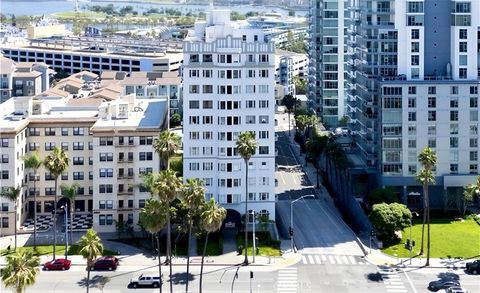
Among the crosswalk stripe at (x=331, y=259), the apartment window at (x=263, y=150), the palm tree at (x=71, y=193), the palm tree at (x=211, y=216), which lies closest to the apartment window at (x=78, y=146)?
the palm tree at (x=71, y=193)

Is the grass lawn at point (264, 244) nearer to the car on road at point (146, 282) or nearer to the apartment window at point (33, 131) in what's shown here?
the car on road at point (146, 282)

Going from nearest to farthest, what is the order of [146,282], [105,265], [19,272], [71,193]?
1. [19,272]
2. [146,282]
3. [105,265]
4. [71,193]

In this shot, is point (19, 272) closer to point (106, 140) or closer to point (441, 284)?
point (441, 284)

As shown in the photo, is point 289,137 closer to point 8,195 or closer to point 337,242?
point 337,242

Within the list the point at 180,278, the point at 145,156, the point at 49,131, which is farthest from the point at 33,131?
the point at 180,278

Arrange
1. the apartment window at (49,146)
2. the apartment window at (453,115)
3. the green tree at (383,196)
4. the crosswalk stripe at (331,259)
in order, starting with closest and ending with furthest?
the crosswalk stripe at (331,259) < the green tree at (383,196) < the apartment window at (49,146) < the apartment window at (453,115)

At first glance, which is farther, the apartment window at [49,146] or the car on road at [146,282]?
the apartment window at [49,146]

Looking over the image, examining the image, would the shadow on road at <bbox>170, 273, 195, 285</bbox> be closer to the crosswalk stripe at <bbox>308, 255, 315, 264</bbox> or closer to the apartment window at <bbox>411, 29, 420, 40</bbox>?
the crosswalk stripe at <bbox>308, 255, 315, 264</bbox>
